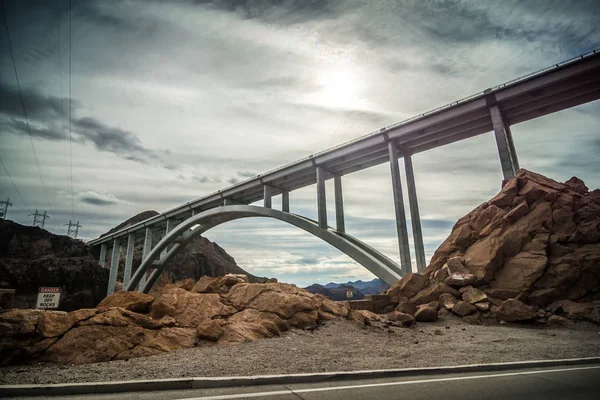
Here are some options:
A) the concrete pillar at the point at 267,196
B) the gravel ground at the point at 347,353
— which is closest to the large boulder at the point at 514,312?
the gravel ground at the point at 347,353

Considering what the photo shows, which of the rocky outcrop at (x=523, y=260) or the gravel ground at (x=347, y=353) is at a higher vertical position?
the rocky outcrop at (x=523, y=260)

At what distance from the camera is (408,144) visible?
21.9 m

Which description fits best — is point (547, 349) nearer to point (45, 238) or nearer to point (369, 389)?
point (369, 389)

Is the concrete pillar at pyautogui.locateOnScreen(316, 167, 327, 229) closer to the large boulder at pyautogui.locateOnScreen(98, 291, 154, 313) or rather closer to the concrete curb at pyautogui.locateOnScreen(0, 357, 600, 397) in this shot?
the large boulder at pyautogui.locateOnScreen(98, 291, 154, 313)

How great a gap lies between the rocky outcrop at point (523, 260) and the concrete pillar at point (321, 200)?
8991 mm

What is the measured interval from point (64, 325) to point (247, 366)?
4.95m

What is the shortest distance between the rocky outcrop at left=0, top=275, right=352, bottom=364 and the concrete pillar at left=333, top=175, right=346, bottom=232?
10.7m

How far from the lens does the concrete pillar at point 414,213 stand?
19.2 meters

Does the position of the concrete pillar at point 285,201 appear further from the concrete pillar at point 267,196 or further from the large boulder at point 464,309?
the large boulder at point 464,309

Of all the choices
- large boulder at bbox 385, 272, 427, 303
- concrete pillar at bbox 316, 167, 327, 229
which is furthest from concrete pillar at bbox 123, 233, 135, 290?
large boulder at bbox 385, 272, 427, 303

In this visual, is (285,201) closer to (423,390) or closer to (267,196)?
(267,196)

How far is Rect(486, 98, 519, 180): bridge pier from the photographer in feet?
54.0

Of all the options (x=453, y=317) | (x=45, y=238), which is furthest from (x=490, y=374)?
(x=45, y=238)

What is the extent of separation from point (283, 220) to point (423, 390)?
22.1 meters
